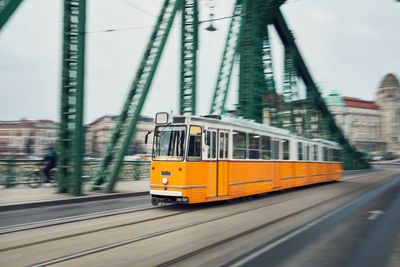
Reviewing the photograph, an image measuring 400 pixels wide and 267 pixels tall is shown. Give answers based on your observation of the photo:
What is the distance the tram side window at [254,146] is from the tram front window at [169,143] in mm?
3623

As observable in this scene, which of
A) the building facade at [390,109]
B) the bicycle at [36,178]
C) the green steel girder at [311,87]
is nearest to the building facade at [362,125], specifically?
the building facade at [390,109]

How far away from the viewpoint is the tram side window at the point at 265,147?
16359mm

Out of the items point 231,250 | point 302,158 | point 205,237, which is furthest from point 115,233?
point 302,158

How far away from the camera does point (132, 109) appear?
18391 millimetres

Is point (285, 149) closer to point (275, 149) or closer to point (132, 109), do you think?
point (275, 149)

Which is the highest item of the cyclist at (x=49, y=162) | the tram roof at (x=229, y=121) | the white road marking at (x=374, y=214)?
the tram roof at (x=229, y=121)

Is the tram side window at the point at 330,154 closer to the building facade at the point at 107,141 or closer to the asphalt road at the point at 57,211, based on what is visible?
the building facade at the point at 107,141

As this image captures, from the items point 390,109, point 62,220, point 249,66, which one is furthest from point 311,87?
point 390,109

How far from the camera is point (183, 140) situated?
12336 mm

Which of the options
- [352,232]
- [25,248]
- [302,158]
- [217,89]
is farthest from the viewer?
[217,89]

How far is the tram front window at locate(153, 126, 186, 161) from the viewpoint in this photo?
12328 mm

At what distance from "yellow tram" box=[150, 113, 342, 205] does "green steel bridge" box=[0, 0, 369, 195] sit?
407cm

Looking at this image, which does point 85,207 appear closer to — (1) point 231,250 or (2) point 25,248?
(2) point 25,248

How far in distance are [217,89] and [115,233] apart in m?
18.7
